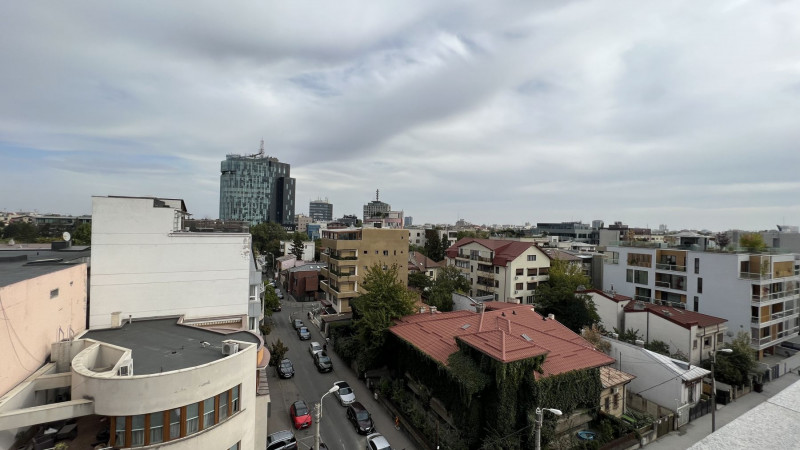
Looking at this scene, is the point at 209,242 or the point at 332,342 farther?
the point at 332,342

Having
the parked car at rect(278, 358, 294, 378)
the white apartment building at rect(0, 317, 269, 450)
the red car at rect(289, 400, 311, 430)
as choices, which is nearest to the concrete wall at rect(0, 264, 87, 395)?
the white apartment building at rect(0, 317, 269, 450)

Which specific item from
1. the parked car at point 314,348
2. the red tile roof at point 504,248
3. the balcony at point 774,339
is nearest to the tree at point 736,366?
the balcony at point 774,339

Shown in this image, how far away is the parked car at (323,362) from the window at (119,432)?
2054 centimetres

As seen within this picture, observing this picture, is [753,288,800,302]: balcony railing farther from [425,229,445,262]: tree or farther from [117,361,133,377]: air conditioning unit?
[425,229,445,262]: tree

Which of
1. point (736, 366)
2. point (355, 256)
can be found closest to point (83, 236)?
point (355, 256)

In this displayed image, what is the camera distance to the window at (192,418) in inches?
559

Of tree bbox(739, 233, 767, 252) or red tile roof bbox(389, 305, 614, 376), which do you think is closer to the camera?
red tile roof bbox(389, 305, 614, 376)

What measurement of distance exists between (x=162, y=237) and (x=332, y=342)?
22.4 meters

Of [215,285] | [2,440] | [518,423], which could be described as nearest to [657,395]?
[518,423]

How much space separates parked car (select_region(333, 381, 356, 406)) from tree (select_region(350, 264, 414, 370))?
8.67 feet

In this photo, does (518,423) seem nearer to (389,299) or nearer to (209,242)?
(389,299)

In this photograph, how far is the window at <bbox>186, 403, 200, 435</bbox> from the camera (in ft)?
46.6

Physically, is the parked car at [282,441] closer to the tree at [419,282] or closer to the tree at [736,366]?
the tree at [419,282]

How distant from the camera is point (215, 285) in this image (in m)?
25.2
